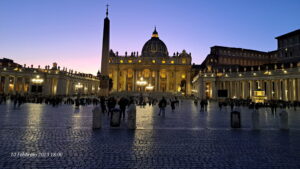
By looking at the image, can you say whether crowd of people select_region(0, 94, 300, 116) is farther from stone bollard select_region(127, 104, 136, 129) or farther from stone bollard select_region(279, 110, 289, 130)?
stone bollard select_region(279, 110, 289, 130)

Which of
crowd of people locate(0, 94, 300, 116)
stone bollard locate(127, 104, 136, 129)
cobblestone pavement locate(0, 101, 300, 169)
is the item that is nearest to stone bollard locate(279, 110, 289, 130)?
cobblestone pavement locate(0, 101, 300, 169)

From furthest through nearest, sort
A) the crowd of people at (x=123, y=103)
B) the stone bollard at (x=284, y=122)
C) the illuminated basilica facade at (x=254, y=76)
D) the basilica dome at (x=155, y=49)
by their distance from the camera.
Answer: the basilica dome at (x=155, y=49)
the illuminated basilica facade at (x=254, y=76)
the crowd of people at (x=123, y=103)
the stone bollard at (x=284, y=122)

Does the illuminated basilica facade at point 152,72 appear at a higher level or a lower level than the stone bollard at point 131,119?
higher

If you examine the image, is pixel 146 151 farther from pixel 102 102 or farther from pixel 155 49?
pixel 155 49

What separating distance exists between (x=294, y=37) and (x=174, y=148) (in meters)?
77.4

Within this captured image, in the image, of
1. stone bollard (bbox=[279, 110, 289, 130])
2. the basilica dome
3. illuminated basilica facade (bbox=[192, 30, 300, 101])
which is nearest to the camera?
stone bollard (bbox=[279, 110, 289, 130])

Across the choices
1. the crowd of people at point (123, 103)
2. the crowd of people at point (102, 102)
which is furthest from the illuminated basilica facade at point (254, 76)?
the crowd of people at point (102, 102)

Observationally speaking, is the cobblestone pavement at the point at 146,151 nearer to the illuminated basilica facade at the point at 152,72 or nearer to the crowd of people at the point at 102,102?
the crowd of people at the point at 102,102

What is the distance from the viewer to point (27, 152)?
20.6 feet

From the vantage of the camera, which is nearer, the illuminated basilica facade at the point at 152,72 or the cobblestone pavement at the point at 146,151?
the cobblestone pavement at the point at 146,151

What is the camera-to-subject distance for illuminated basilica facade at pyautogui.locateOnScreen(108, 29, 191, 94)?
109375 mm

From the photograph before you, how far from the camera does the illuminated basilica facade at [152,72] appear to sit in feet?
359

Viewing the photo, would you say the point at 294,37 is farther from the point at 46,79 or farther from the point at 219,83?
the point at 46,79

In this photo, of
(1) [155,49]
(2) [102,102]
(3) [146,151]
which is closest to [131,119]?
(3) [146,151]
